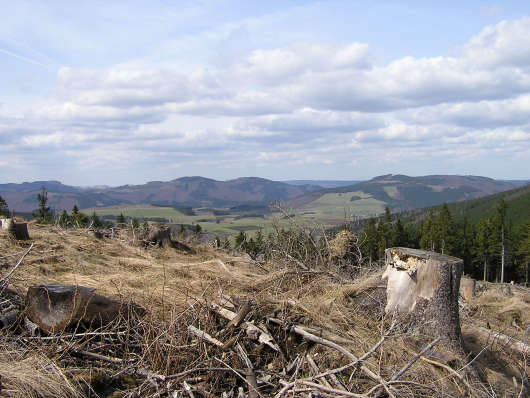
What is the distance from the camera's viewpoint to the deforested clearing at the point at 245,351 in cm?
358

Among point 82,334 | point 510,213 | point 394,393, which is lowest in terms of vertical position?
point 510,213

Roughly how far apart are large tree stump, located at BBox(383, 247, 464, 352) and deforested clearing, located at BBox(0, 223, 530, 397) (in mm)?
162

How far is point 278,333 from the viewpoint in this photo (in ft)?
14.4

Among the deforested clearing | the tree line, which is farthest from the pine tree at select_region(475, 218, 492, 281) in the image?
the deforested clearing

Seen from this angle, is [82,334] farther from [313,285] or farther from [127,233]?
[127,233]

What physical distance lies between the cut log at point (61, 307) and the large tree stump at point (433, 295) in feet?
11.6

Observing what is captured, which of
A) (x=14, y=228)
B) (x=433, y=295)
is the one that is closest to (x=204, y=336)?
(x=433, y=295)

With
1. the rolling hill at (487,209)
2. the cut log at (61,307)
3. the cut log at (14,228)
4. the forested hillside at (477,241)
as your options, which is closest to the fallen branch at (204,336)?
the cut log at (61,307)

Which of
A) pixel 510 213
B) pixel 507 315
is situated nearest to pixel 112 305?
pixel 507 315

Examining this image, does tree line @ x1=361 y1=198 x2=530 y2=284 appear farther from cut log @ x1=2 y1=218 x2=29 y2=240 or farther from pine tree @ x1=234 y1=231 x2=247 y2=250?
cut log @ x1=2 y1=218 x2=29 y2=240

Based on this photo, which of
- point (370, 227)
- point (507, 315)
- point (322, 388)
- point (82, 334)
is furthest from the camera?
point (370, 227)

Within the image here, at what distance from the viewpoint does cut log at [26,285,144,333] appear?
4121 mm

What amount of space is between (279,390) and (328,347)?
84 cm

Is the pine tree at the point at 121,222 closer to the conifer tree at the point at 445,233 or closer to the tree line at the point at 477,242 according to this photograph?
the tree line at the point at 477,242
